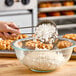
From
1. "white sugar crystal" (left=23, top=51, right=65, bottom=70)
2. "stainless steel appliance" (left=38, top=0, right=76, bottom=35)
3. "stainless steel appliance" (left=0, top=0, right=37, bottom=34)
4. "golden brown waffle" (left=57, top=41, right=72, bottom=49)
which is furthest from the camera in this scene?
"stainless steel appliance" (left=38, top=0, right=76, bottom=35)

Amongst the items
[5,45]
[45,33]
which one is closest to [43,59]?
[45,33]

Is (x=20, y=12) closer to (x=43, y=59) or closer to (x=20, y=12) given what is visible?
(x=20, y=12)

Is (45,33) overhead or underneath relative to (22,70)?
overhead

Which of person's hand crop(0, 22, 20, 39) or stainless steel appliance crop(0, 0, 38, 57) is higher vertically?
stainless steel appliance crop(0, 0, 38, 57)

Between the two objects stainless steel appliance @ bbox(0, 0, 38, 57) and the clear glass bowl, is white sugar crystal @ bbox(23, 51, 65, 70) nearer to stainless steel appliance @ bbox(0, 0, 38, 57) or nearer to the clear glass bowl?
the clear glass bowl

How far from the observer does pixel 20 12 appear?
3107 mm

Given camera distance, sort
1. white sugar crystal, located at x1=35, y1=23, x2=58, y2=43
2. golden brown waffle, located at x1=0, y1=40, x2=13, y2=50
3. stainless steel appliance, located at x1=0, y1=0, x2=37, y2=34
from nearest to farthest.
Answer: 1. white sugar crystal, located at x1=35, y1=23, x2=58, y2=43
2. golden brown waffle, located at x1=0, y1=40, x2=13, y2=50
3. stainless steel appliance, located at x1=0, y1=0, x2=37, y2=34

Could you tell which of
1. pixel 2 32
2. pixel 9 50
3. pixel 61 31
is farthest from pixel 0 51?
pixel 61 31

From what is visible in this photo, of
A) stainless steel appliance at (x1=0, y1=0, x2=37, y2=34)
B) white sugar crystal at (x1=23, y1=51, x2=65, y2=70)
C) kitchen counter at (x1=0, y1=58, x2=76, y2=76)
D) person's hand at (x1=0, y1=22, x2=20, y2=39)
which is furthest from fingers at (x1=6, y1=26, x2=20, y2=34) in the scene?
stainless steel appliance at (x1=0, y1=0, x2=37, y2=34)

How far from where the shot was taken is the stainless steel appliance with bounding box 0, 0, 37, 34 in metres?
3.01

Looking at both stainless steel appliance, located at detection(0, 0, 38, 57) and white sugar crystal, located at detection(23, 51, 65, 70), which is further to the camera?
stainless steel appliance, located at detection(0, 0, 38, 57)

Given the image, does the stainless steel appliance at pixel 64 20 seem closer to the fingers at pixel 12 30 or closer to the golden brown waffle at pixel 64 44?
the fingers at pixel 12 30

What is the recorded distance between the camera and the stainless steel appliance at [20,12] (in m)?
3.01

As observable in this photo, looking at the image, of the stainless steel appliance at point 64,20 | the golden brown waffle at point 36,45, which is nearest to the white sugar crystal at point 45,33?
the golden brown waffle at point 36,45
